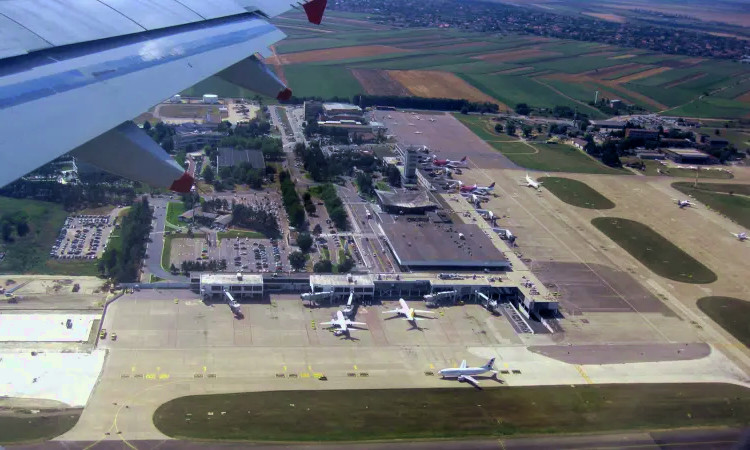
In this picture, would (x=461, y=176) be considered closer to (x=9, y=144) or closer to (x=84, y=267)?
(x=84, y=267)

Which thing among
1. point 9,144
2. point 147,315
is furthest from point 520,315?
point 9,144

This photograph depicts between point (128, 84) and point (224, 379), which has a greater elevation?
point (128, 84)

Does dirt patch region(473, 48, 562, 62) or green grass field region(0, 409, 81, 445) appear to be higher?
dirt patch region(473, 48, 562, 62)

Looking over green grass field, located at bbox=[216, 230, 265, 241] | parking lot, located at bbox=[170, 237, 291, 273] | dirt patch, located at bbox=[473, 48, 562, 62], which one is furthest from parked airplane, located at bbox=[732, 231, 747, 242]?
dirt patch, located at bbox=[473, 48, 562, 62]

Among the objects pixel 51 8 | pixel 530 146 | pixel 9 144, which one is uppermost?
pixel 51 8

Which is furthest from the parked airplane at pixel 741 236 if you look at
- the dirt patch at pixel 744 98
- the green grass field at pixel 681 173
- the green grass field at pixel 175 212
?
the dirt patch at pixel 744 98

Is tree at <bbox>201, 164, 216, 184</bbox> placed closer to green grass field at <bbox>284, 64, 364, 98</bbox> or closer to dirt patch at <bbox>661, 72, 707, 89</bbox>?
green grass field at <bbox>284, 64, 364, 98</bbox>
